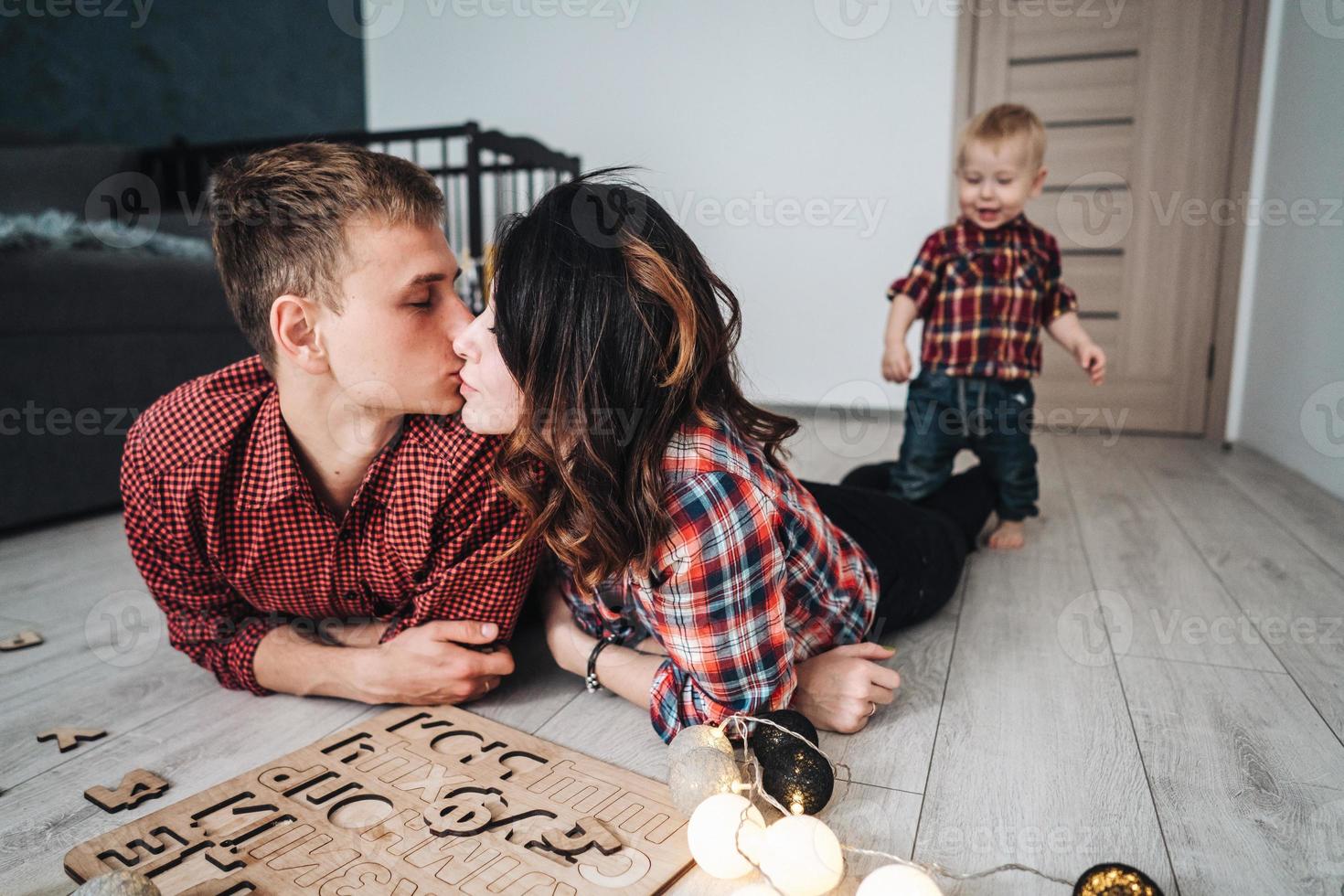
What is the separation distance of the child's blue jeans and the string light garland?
100 cm

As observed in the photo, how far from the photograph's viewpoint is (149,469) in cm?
90

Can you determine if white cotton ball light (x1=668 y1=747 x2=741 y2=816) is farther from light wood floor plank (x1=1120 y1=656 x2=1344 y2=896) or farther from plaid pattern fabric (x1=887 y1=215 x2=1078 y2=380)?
plaid pattern fabric (x1=887 y1=215 x2=1078 y2=380)

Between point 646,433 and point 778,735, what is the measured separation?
289 mm

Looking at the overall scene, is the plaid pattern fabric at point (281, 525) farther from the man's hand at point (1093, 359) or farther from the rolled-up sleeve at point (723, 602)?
the man's hand at point (1093, 359)

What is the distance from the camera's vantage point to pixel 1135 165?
271 centimetres

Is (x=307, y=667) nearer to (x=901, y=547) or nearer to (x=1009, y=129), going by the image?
(x=901, y=547)

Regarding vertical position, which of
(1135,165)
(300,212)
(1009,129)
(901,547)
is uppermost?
(1135,165)

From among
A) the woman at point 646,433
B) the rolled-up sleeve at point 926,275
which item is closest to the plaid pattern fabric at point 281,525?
the woman at point 646,433

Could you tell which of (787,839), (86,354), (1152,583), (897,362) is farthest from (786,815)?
(86,354)

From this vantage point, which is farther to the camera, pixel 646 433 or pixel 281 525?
pixel 281 525

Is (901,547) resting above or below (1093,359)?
below

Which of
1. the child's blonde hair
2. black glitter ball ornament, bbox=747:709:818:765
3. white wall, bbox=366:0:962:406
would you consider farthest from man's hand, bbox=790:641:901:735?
white wall, bbox=366:0:962:406

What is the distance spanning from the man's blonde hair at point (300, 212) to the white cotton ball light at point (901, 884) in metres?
0.72

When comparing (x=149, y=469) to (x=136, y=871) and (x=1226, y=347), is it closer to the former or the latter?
(x=136, y=871)
